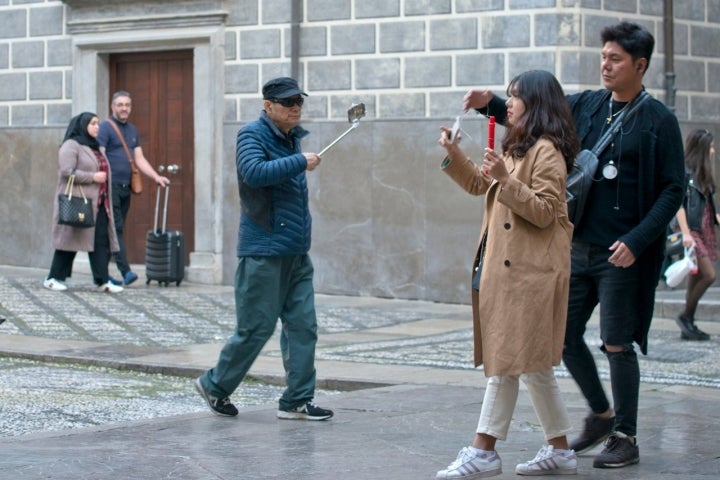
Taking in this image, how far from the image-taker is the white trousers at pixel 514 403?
19.0 feet

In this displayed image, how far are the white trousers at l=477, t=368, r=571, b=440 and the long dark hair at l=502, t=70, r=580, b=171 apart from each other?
89 centimetres

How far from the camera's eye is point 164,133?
1605 cm

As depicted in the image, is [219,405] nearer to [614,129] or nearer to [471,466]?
[471,466]

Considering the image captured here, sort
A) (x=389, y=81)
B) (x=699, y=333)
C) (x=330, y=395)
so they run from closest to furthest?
(x=330, y=395) → (x=699, y=333) → (x=389, y=81)

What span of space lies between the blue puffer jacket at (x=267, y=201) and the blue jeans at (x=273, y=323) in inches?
2.9

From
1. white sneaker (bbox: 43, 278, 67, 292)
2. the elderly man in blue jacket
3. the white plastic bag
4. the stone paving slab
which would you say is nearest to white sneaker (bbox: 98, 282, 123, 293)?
white sneaker (bbox: 43, 278, 67, 292)

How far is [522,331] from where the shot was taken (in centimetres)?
571

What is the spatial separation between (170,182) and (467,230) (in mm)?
3770

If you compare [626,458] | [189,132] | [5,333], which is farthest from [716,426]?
[189,132]

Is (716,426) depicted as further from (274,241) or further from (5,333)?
(5,333)

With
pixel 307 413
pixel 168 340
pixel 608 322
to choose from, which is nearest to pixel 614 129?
pixel 608 322

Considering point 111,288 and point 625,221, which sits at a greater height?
point 625,221

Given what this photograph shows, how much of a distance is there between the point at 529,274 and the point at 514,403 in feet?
1.73

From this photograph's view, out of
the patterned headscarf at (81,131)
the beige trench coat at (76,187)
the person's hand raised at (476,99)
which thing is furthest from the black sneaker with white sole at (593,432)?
the patterned headscarf at (81,131)
